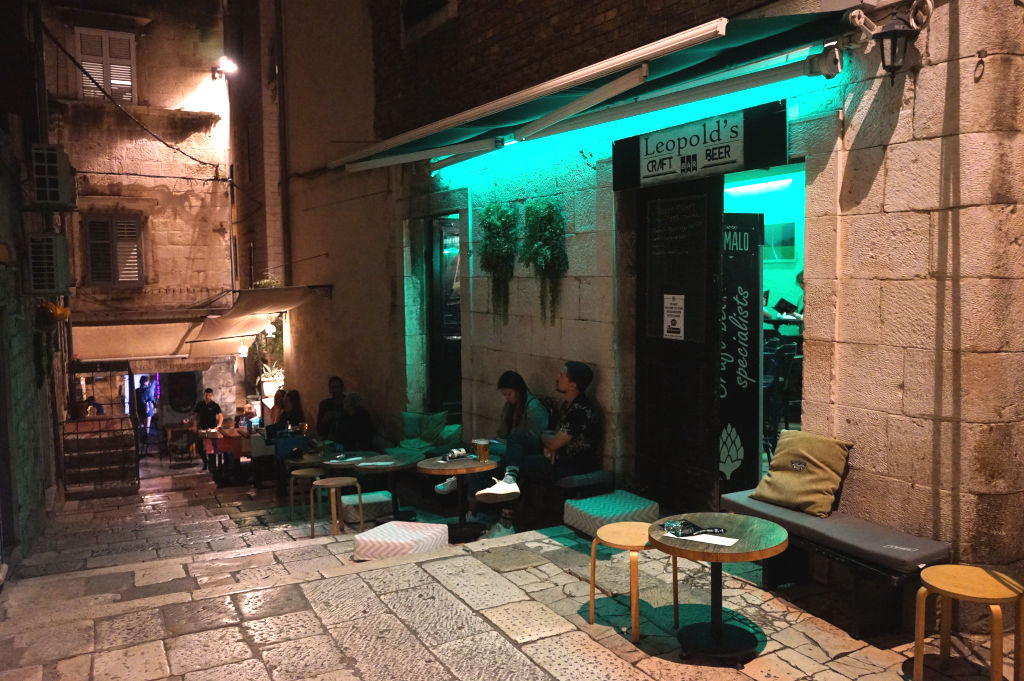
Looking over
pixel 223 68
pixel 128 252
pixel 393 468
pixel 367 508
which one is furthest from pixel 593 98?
pixel 128 252

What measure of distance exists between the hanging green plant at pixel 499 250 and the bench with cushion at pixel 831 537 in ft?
14.2

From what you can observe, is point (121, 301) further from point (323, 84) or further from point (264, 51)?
point (323, 84)

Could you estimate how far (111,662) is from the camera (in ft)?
14.9

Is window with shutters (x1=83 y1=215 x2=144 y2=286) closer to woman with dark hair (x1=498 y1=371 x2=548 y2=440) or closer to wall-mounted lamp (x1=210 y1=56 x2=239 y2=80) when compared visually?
wall-mounted lamp (x1=210 y1=56 x2=239 y2=80)

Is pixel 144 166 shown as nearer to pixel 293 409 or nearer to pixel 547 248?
pixel 293 409

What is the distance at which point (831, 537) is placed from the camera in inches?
186

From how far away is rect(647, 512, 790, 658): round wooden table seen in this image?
162 inches

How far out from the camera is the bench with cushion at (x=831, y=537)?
14.7 ft

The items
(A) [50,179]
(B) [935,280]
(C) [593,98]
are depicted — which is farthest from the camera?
(A) [50,179]

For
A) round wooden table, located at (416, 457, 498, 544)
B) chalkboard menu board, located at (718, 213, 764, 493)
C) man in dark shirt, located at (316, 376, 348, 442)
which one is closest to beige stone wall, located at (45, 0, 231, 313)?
man in dark shirt, located at (316, 376, 348, 442)

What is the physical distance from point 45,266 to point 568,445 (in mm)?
6474

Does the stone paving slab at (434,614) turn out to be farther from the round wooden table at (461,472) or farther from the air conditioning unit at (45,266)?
the air conditioning unit at (45,266)

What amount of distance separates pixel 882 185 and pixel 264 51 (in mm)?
15341

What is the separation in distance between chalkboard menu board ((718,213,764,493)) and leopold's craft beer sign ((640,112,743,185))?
20.8 inches
